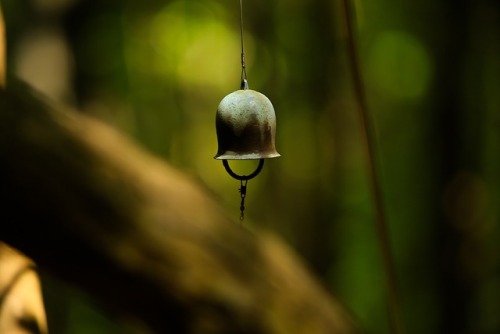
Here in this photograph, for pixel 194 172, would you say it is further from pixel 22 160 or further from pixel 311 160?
pixel 22 160

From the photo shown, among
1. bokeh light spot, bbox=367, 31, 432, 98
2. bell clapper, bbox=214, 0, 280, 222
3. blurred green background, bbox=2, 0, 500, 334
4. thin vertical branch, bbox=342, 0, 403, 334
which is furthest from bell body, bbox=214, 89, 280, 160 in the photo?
bokeh light spot, bbox=367, 31, 432, 98

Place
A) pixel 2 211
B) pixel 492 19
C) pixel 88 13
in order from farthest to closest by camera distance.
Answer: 1. pixel 492 19
2. pixel 88 13
3. pixel 2 211

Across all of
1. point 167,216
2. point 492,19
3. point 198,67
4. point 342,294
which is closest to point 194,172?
point 198,67

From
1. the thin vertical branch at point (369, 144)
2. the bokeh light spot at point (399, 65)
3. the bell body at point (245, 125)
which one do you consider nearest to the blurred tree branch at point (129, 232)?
the bell body at point (245, 125)

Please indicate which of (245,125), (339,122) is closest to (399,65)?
(339,122)

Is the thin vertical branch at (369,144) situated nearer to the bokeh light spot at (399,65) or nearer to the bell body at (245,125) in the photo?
the bell body at (245,125)

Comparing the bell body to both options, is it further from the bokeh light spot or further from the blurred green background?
the bokeh light spot

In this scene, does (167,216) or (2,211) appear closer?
(2,211)
